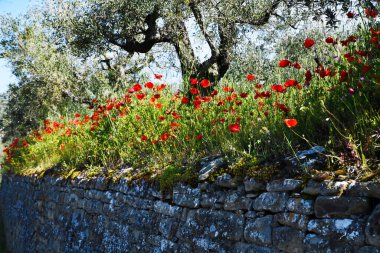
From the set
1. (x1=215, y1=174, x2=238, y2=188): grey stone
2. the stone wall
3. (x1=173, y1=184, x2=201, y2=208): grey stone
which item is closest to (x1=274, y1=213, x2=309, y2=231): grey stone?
the stone wall

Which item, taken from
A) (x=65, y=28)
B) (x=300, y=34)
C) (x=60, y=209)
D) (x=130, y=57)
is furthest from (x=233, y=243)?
(x=300, y=34)

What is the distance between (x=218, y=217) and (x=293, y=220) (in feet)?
3.06

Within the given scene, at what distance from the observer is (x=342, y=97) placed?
362 centimetres

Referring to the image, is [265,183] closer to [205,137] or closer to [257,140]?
[257,140]

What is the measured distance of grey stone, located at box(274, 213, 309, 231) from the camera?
3074 mm

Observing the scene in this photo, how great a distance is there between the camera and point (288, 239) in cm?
316

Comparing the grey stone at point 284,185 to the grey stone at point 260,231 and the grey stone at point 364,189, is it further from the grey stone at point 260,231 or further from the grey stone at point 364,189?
the grey stone at point 364,189

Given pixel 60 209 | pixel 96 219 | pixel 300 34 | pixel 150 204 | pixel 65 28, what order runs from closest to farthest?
pixel 150 204 < pixel 96 219 < pixel 60 209 < pixel 65 28 < pixel 300 34

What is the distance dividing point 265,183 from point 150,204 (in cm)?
189

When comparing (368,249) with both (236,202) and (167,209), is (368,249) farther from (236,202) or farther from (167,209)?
(167,209)

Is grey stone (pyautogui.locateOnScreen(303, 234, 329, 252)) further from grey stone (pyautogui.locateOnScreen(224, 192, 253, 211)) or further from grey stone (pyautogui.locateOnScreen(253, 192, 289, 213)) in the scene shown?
grey stone (pyautogui.locateOnScreen(224, 192, 253, 211))

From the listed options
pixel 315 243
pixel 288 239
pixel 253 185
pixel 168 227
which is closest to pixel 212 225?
pixel 253 185

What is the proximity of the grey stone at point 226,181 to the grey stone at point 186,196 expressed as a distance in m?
0.35

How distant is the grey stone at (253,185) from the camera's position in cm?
354
